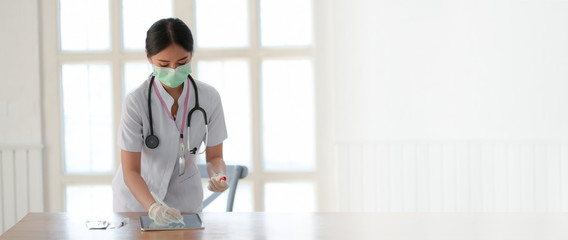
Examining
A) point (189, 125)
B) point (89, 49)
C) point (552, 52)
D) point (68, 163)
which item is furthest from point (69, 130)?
point (552, 52)

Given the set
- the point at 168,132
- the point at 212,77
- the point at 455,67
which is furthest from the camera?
Result: the point at 212,77

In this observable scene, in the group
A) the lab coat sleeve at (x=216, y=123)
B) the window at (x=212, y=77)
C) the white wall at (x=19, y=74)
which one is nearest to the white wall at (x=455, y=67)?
the window at (x=212, y=77)

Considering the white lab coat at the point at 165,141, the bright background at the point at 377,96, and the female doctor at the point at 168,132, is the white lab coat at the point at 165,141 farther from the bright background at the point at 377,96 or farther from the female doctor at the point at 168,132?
the bright background at the point at 377,96

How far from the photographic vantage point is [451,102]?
363 cm

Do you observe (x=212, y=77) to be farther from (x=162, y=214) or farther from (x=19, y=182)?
(x=162, y=214)

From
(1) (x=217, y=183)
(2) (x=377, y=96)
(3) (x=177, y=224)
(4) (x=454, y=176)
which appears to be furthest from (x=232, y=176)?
(4) (x=454, y=176)

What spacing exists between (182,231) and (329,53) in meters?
2.01

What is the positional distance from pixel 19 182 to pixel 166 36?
2.16m

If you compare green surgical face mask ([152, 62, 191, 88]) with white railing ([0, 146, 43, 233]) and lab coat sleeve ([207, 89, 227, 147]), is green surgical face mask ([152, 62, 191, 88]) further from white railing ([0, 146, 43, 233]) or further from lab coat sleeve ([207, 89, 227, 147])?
white railing ([0, 146, 43, 233])

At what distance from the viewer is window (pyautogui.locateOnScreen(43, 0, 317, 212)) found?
371 cm

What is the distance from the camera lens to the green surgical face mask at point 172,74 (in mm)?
2093

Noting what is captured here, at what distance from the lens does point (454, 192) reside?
3615 mm

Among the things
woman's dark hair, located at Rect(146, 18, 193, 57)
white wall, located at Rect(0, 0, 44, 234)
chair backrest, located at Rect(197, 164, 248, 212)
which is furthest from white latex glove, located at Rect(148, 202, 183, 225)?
white wall, located at Rect(0, 0, 44, 234)

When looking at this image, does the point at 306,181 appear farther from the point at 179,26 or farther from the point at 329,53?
the point at 179,26
